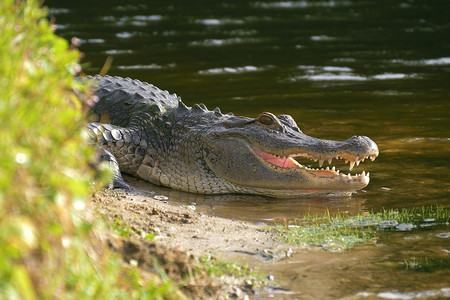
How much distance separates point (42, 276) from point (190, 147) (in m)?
4.45

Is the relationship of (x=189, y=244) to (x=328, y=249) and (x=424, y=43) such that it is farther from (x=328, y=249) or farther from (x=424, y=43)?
(x=424, y=43)

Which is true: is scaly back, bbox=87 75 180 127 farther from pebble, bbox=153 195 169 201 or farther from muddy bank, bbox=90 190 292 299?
muddy bank, bbox=90 190 292 299

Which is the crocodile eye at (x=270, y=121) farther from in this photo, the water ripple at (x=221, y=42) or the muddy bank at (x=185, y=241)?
the water ripple at (x=221, y=42)

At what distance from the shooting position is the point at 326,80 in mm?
12281

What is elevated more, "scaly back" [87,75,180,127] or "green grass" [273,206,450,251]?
"scaly back" [87,75,180,127]

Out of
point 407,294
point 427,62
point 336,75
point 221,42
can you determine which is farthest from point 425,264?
point 221,42

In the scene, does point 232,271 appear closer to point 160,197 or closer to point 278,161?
point 160,197

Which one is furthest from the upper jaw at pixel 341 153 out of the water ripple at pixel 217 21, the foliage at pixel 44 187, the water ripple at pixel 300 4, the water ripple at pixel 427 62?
the water ripple at pixel 300 4

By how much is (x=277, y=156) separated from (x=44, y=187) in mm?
4404

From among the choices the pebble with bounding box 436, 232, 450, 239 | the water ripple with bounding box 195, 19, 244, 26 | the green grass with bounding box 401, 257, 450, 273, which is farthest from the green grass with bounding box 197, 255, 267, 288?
the water ripple with bounding box 195, 19, 244, 26

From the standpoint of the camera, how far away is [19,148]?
2547 mm

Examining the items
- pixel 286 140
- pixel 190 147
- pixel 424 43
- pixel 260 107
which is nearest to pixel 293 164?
pixel 286 140

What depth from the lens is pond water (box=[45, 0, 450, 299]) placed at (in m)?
4.56

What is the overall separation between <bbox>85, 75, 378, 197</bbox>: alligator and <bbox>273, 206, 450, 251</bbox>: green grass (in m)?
0.64
